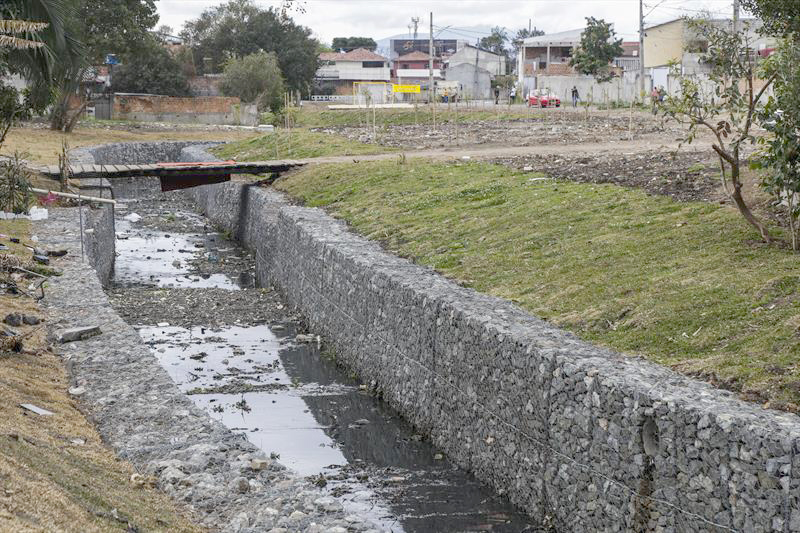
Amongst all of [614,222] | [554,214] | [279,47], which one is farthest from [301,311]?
[279,47]

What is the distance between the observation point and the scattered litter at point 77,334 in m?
15.6

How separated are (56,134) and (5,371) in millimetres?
42095

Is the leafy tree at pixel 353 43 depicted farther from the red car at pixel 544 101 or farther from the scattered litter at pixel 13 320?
the scattered litter at pixel 13 320

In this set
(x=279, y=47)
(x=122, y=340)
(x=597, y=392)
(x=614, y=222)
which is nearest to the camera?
(x=597, y=392)

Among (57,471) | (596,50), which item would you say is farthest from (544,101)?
(57,471)

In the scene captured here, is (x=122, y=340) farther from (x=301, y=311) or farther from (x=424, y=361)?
(x=301, y=311)

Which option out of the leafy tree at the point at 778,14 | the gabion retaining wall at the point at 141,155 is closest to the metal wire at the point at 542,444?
the leafy tree at the point at 778,14

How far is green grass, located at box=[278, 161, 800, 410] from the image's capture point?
38.3 feet

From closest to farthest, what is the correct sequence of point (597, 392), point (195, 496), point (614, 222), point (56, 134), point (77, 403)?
1. point (195, 496)
2. point (597, 392)
3. point (77, 403)
4. point (614, 222)
5. point (56, 134)

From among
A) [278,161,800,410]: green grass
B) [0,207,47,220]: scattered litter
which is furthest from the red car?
[0,207,47,220]: scattered litter

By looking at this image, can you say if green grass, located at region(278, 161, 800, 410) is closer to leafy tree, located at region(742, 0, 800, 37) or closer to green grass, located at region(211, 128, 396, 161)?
leafy tree, located at region(742, 0, 800, 37)

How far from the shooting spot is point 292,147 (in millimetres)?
44938

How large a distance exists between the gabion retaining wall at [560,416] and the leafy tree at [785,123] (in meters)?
3.35

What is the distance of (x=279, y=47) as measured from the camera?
84.1 m
